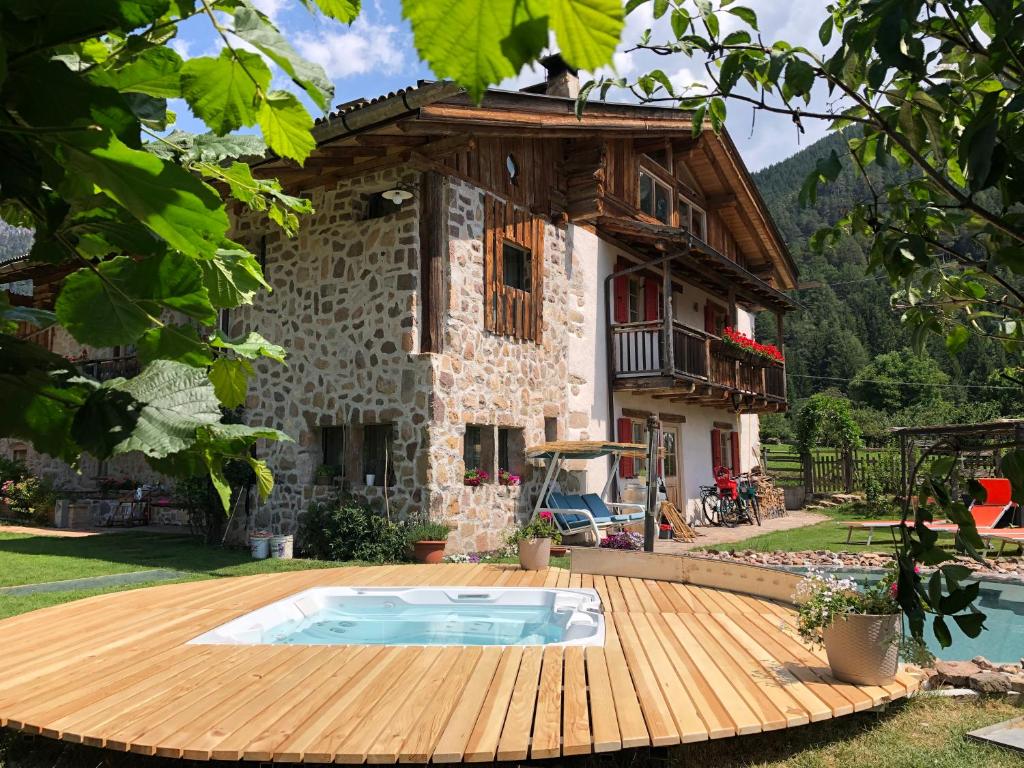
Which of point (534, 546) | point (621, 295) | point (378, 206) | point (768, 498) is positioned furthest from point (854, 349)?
point (534, 546)

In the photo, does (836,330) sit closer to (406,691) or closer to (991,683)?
(991,683)

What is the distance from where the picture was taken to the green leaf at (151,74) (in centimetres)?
60

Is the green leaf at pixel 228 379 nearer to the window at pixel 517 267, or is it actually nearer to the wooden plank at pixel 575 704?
the wooden plank at pixel 575 704

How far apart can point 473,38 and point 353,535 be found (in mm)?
9678

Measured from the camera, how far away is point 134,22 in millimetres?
492

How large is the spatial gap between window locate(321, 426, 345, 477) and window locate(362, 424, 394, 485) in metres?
0.39

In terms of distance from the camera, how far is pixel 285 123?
712mm

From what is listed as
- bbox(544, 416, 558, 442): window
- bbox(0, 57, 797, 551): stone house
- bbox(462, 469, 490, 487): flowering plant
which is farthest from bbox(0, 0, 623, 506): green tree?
bbox(544, 416, 558, 442): window

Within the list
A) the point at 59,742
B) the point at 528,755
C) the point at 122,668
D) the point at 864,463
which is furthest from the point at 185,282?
the point at 864,463

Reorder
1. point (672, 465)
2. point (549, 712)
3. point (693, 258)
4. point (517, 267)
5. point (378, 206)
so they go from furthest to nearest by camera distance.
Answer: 1. point (672, 465)
2. point (693, 258)
3. point (517, 267)
4. point (378, 206)
5. point (549, 712)

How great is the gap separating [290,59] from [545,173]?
467 inches

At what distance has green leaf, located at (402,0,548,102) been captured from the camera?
1.27 feet

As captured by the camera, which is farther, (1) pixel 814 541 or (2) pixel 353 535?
(1) pixel 814 541

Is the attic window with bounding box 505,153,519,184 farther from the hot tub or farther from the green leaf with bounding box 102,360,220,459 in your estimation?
the green leaf with bounding box 102,360,220,459
